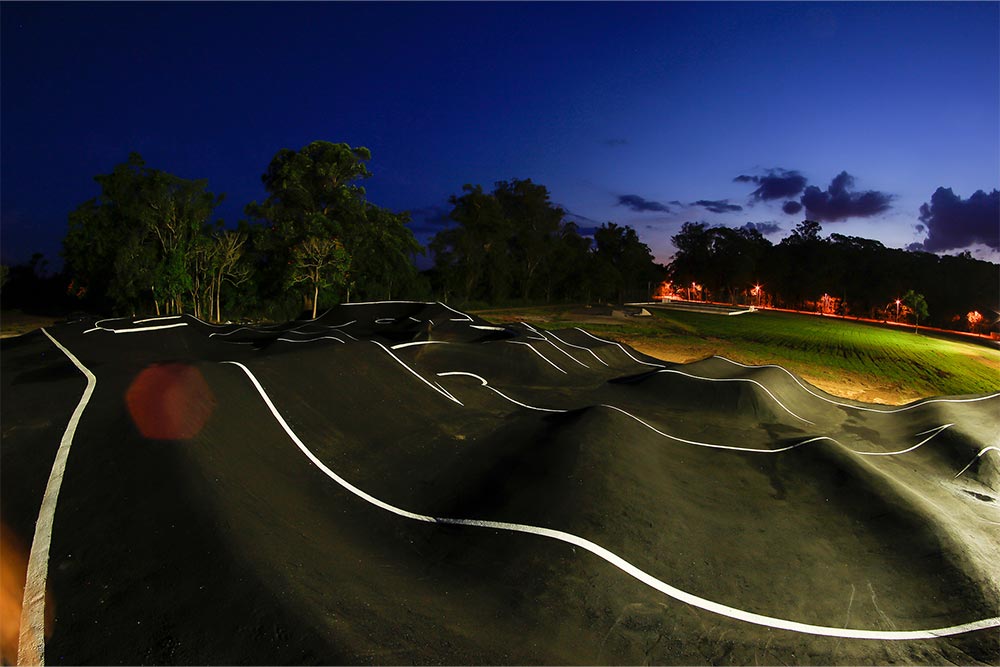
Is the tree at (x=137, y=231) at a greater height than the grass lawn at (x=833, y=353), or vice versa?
the tree at (x=137, y=231)

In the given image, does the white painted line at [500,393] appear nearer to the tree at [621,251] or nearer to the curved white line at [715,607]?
the curved white line at [715,607]

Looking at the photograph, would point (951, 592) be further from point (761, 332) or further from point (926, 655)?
point (761, 332)

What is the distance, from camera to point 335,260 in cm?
2356

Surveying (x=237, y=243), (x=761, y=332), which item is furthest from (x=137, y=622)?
(x=761, y=332)

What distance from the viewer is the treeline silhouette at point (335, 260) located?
18.0m

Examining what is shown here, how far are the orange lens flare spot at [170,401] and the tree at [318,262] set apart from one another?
1844 cm

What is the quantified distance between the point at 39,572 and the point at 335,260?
22.1 metres

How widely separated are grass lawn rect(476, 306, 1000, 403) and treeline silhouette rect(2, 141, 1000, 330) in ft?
37.3

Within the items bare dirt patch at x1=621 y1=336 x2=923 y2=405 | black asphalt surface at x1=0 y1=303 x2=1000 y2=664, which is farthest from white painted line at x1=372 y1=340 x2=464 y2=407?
bare dirt patch at x1=621 y1=336 x2=923 y2=405

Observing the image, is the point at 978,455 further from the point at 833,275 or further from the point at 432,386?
the point at 833,275

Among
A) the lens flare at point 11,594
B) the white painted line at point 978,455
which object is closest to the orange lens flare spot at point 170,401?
the lens flare at point 11,594

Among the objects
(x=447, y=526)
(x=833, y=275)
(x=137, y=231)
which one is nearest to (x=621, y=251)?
(x=833, y=275)

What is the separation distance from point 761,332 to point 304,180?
29107mm

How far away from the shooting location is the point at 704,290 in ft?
274
